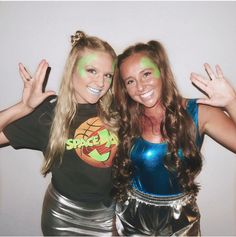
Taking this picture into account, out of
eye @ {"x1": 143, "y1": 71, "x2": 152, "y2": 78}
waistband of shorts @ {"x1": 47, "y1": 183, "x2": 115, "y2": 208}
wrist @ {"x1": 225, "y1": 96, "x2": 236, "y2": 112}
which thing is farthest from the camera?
waistband of shorts @ {"x1": 47, "y1": 183, "x2": 115, "y2": 208}

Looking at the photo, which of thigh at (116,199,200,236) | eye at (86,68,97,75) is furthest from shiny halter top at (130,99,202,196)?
eye at (86,68,97,75)

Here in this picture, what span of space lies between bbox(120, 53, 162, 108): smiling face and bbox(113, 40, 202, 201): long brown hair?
5 centimetres

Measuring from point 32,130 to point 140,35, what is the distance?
0.95 meters

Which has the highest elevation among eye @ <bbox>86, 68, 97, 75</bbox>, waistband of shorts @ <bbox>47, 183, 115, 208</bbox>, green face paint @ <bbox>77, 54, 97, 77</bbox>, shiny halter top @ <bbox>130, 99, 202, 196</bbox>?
green face paint @ <bbox>77, 54, 97, 77</bbox>

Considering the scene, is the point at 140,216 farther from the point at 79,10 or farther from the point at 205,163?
the point at 79,10

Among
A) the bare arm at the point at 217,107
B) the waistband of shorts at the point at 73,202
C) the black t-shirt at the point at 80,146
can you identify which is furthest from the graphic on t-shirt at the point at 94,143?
the bare arm at the point at 217,107

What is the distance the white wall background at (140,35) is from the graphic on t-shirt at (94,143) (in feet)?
1.44

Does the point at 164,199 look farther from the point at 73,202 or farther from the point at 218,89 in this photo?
the point at 218,89

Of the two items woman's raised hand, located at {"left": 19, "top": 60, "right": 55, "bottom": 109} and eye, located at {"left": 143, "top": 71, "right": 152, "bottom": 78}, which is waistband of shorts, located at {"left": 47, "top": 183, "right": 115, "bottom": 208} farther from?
eye, located at {"left": 143, "top": 71, "right": 152, "bottom": 78}

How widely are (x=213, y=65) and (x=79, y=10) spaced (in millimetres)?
982

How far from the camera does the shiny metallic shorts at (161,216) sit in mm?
1707

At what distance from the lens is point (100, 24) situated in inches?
74.1

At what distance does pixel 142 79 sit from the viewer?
1.67 meters

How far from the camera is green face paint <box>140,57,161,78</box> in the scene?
168 cm
